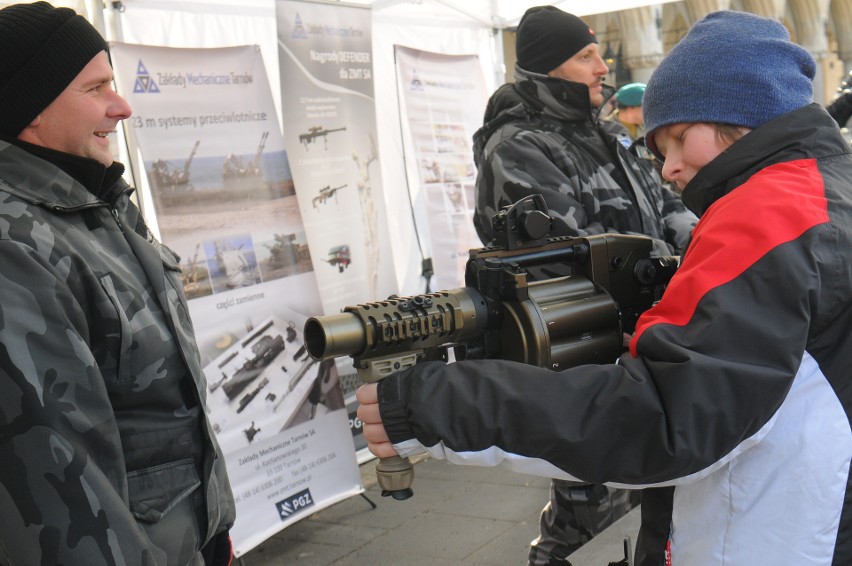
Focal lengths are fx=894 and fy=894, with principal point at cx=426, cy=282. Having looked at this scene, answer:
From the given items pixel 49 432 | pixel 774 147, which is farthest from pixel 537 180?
pixel 49 432

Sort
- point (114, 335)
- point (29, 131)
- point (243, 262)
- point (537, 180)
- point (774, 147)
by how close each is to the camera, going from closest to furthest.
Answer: point (774, 147) → point (114, 335) → point (29, 131) → point (537, 180) → point (243, 262)

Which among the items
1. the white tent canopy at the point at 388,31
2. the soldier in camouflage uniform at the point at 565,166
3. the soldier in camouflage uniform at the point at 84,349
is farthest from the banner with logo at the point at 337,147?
the soldier in camouflage uniform at the point at 84,349

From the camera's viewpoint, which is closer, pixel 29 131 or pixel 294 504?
pixel 29 131

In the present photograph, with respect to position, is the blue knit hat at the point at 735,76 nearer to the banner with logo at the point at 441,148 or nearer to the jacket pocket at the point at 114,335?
the jacket pocket at the point at 114,335

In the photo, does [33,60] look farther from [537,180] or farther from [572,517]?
[572,517]

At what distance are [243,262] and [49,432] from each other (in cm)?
230

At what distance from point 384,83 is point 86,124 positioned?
3.31 meters

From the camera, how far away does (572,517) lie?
312 centimetres

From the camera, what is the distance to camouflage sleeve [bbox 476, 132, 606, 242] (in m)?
2.96

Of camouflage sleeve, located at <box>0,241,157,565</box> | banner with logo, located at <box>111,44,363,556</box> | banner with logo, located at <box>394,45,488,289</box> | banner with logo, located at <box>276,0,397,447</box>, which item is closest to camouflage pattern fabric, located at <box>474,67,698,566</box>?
banner with logo, located at <box>111,44,363,556</box>

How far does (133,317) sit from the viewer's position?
6.07 feet

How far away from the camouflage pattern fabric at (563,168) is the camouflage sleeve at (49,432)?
1649 mm

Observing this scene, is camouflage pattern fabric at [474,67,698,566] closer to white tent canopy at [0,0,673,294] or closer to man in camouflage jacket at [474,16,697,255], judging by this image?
man in camouflage jacket at [474,16,697,255]

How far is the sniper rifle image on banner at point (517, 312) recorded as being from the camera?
4.66 ft
